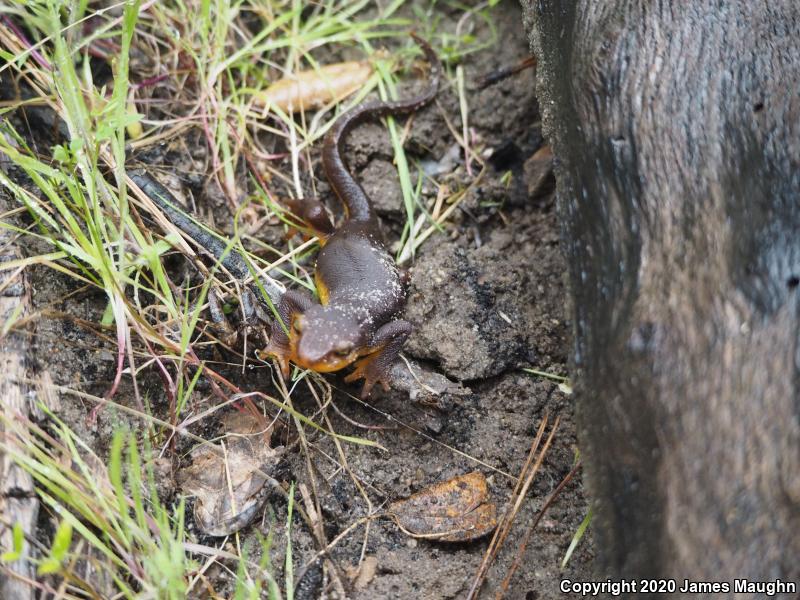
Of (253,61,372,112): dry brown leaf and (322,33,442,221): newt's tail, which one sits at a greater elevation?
(253,61,372,112): dry brown leaf

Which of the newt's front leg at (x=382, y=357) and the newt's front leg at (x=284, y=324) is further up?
the newt's front leg at (x=284, y=324)

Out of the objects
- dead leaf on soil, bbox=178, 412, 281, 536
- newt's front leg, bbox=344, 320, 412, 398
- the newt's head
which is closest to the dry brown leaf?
the newt's head

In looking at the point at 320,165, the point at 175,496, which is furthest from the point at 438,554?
the point at 320,165

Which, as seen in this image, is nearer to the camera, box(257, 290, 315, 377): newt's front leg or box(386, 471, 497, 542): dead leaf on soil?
box(386, 471, 497, 542): dead leaf on soil

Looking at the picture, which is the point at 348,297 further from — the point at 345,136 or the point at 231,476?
the point at 345,136

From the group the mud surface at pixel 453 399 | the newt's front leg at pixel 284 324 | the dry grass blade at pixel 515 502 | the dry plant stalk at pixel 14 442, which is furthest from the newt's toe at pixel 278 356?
the dry grass blade at pixel 515 502

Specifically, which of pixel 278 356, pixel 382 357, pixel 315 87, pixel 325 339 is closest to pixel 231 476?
pixel 278 356

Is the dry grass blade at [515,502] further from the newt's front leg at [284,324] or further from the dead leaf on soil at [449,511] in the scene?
the newt's front leg at [284,324]

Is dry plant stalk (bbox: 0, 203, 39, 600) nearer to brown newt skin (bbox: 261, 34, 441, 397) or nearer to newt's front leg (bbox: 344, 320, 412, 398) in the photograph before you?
brown newt skin (bbox: 261, 34, 441, 397)
